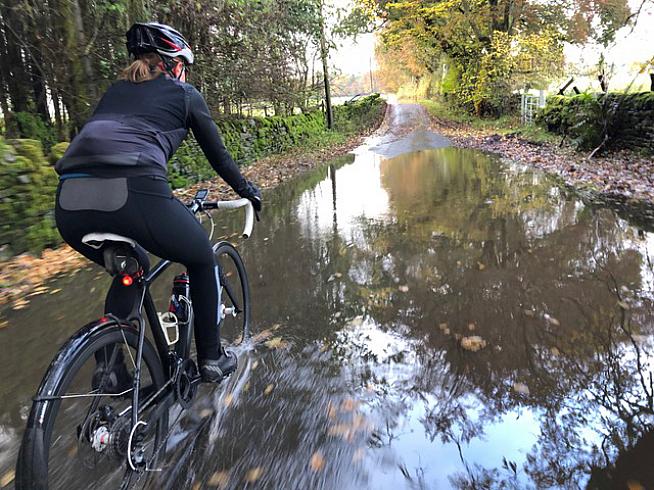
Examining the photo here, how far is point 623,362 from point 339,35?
67.2 ft

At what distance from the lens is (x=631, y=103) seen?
37.3ft

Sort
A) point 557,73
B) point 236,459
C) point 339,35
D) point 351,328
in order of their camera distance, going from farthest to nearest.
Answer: point 557,73 < point 339,35 < point 351,328 < point 236,459

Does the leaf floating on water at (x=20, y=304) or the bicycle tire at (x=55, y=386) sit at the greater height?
the bicycle tire at (x=55, y=386)

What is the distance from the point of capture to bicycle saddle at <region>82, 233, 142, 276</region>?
2.19 m

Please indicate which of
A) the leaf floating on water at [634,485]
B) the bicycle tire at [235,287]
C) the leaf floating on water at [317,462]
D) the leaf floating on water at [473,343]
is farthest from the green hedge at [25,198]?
the leaf floating on water at [634,485]

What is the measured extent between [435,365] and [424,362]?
86mm

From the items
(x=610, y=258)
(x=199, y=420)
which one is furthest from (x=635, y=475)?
(x=610, y=258)

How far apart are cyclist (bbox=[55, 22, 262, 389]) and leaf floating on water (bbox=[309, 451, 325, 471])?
1.05 metres

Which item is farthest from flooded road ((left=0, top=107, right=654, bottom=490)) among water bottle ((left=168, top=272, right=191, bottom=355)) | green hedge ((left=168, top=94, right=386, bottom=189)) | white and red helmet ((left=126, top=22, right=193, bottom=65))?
green hedge ((left=168, top=94, right=386, bottom=189))

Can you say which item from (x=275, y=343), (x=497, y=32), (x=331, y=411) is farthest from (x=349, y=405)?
(x=497, y=32)

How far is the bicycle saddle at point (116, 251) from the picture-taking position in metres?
2.19

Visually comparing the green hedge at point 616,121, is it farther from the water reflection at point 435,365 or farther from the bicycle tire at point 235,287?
the bicycle tire at point 235,287

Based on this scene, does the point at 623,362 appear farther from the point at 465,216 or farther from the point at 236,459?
the point at 465,216

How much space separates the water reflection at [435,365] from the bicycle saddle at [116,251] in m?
1.12
